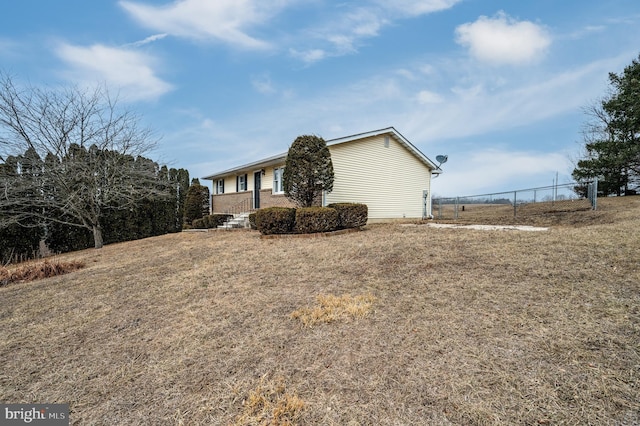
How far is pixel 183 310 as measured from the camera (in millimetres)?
4371

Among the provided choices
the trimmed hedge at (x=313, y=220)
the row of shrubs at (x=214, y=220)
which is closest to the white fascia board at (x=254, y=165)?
the row of shrubs at (x=214, y=220)

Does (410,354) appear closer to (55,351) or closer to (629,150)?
(55,351)

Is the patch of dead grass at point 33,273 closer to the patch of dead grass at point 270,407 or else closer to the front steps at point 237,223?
the front steps at point 237,223

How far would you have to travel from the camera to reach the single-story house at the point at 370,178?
13.6 metres

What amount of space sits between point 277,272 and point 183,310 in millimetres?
1816

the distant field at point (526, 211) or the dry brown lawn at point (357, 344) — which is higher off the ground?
the distant field at point (526, 211)

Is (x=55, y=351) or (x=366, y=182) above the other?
(x=366, y=182)

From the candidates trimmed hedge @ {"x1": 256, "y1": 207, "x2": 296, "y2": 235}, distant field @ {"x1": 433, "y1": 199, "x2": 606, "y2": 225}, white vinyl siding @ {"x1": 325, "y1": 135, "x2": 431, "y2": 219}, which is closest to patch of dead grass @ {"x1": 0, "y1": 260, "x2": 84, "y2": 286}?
trimmed hedge @ {"x1": 256, "y1": 207, "x2": 296, "y2": 235}

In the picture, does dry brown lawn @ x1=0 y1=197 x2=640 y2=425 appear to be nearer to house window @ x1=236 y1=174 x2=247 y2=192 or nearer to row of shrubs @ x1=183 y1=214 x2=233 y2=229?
row of shrubs @ x1=183 y1=214 x2=233 y2=229

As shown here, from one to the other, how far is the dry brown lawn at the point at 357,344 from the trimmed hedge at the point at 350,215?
447 cm

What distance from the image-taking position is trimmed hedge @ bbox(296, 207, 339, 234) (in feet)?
31.5

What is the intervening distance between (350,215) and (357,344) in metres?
7.57

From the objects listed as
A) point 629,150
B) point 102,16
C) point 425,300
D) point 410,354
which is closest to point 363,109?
point 102,16

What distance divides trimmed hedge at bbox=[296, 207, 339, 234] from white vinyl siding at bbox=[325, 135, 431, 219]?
3.10 metres
